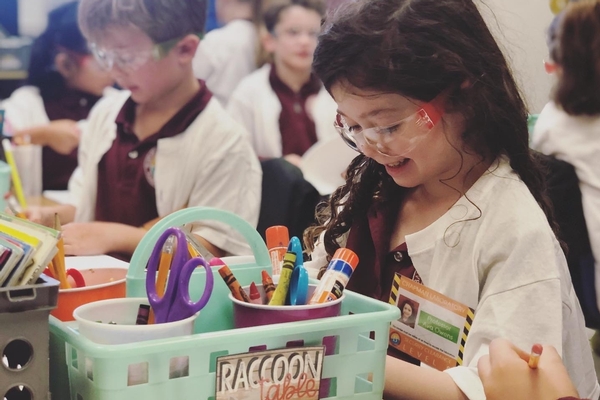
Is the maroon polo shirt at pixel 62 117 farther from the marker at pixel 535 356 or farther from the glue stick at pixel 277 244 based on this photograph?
the marker at pixel 535 356

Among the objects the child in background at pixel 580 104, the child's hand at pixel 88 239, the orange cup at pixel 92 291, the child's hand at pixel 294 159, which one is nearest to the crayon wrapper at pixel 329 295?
the orange cup at pixel 92 291

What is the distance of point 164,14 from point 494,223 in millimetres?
1073

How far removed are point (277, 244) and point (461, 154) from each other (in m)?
0.29

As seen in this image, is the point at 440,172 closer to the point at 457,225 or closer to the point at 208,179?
the point at 457,225

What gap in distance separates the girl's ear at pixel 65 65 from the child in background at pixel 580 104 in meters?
1.84

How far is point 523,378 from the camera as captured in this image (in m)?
0.66

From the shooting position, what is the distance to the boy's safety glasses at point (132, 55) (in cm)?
173

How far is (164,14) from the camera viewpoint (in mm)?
1732

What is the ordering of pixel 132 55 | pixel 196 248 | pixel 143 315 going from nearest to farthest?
pixel 143 315, pixel 196 248, pixel 132 55

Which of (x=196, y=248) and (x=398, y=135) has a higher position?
(x=398, y=135)

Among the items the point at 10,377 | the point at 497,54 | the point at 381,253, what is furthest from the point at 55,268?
the point at 497,54

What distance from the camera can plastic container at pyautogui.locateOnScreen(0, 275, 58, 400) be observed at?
0.54 meters

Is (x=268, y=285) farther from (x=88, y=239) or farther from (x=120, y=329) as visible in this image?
(x=88, y=239)

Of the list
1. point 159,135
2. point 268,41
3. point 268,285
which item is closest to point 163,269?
point 268,285
